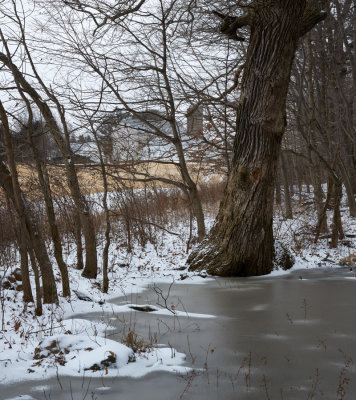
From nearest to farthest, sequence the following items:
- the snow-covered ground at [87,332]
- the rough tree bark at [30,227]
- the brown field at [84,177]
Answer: the snow-covered ground at [87,332] < the rough tree bark at [30,227] < the brown field at [84,177]

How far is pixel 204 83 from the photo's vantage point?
10.9 metres

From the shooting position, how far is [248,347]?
143 inches

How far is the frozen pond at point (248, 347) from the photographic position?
9.25 feet

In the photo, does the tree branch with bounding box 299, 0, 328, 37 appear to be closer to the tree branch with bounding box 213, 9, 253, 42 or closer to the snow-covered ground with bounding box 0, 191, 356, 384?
A: the tree branch with bounding box 213, 9, 253, 42

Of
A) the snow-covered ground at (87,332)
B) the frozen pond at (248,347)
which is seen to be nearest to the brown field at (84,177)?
the snow-covered ground at (87,332)

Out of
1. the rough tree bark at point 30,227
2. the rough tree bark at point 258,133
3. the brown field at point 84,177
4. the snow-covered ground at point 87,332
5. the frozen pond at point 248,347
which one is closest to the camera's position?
the frozen pond at point 248,347

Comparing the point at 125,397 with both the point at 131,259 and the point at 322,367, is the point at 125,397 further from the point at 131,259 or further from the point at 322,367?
the point at 131,259

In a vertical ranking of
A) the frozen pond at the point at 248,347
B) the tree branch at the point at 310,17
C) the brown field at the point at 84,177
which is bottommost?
the frozen pond at the point at 248,347

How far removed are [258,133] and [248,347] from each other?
13.7ft

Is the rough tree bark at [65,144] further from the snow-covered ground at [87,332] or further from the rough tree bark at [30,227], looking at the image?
the rough tree bark at [30,227]

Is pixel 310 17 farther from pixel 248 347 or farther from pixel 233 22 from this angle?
pixel 248 347

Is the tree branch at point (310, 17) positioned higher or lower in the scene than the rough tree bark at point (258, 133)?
higher

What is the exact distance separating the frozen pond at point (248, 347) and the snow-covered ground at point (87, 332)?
0.16 m

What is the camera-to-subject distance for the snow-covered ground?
3.26 m
